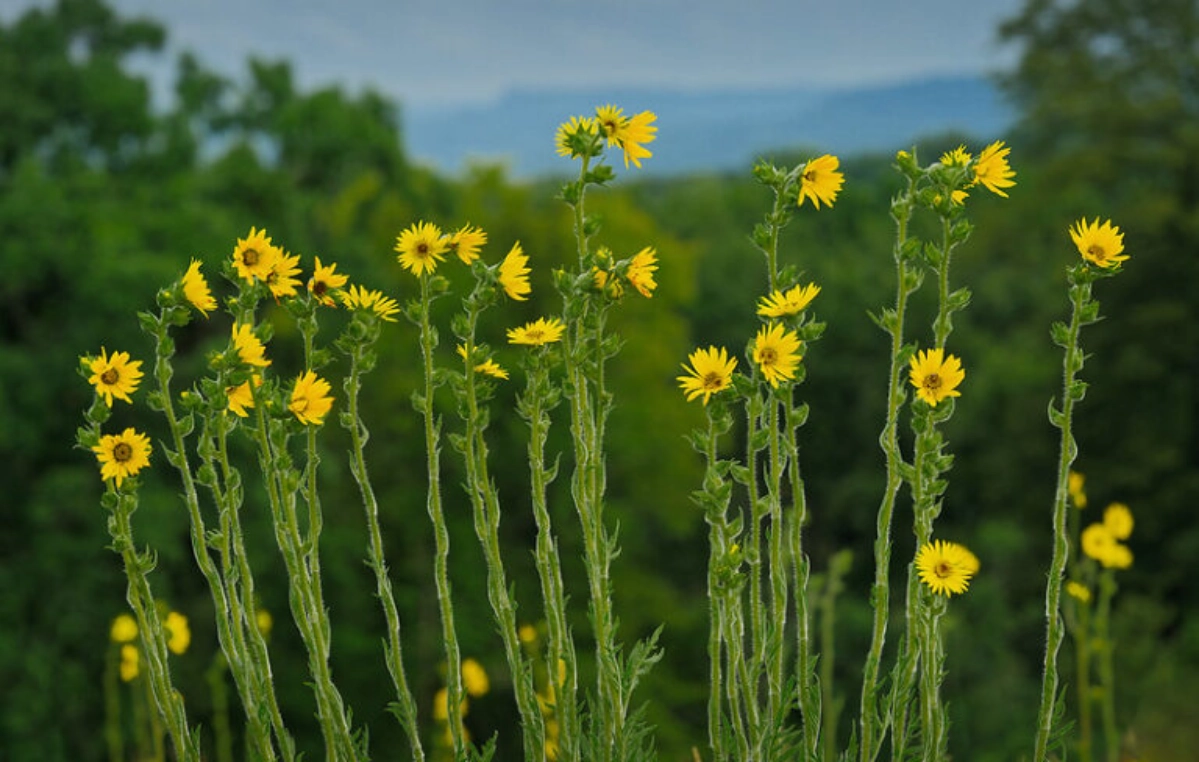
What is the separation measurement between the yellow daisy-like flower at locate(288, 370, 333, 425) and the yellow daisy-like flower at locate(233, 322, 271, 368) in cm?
8

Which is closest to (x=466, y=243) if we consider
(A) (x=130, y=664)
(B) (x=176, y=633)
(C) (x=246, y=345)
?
(C) (x=246, y=345)

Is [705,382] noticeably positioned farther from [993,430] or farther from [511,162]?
[993,430]

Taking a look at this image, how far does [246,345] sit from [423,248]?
0.38 metres

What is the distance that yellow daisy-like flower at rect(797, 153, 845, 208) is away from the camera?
2.50 meters

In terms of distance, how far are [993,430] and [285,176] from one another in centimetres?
1664

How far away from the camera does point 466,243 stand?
250 centimetres

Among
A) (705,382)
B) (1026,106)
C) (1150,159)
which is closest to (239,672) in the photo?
(705,382)

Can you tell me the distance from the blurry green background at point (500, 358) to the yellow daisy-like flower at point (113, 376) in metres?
10.6

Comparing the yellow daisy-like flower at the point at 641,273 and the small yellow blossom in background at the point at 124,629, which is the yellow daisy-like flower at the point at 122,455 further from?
the small yellow blossom in background at the point at 124,629

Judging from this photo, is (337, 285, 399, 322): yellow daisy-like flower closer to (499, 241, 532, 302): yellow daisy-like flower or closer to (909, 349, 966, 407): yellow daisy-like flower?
(499, 241, 532, 302): yellow daisy-like flower

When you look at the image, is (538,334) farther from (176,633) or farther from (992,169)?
(176,633)

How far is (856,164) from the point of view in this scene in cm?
6131

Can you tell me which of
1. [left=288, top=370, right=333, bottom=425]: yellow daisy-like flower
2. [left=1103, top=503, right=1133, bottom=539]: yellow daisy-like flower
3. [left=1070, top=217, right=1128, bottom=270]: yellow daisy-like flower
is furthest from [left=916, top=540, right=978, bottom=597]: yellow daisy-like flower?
[left=1103, top=503, right=1133, bottom=539]: yellow daisy-like flower

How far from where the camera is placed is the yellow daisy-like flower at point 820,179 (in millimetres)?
2498
